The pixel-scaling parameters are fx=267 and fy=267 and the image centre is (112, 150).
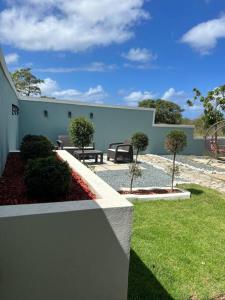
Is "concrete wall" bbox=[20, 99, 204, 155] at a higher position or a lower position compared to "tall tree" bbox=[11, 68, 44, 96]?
lower

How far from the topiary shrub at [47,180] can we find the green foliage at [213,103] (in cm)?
1503

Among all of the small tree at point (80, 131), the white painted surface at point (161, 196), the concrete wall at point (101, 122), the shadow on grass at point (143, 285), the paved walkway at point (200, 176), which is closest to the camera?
the shadow on grass at point (143, 285)

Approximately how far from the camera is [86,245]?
265 cm

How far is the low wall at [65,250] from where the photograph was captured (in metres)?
2.40

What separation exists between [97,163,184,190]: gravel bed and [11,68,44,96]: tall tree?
81.5 feet

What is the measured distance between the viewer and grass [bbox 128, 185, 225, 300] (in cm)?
346

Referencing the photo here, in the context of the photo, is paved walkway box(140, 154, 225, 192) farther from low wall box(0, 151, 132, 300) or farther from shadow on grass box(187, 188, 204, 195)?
low wall box(0, 151, 132, 300)

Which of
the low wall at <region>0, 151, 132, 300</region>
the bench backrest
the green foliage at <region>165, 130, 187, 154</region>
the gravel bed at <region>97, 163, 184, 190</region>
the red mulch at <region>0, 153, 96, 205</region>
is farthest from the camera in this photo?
the bench backrest

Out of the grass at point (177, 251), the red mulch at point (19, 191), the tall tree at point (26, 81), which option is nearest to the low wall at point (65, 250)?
the red mulch at point (19, 191)

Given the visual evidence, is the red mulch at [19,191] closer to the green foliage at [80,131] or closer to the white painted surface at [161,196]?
the white painted surface at [161,196]

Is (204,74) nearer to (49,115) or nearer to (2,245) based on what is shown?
(49,115)

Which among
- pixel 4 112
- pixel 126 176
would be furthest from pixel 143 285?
pixel 126 176

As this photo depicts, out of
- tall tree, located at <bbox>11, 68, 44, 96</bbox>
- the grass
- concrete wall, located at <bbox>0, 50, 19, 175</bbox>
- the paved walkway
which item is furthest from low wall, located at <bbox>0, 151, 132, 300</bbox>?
tall tree, located at <bbox>11, 68, 44, 96</bbox>

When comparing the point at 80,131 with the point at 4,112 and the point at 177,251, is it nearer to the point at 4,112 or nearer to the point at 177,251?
the point at 4,112
